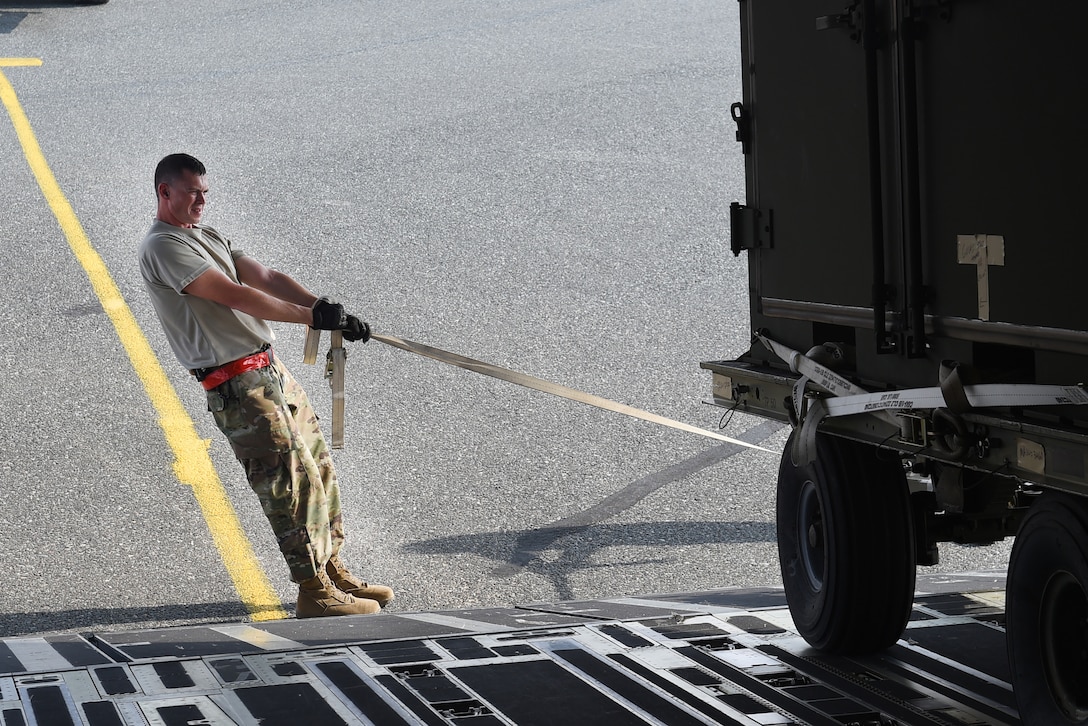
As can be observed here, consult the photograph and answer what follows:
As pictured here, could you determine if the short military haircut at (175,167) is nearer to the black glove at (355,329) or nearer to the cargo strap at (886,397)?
the black glove at (355,329)

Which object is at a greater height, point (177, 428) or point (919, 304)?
point (919, 304)

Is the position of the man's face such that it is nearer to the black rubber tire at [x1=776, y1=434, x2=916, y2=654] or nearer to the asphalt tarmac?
the asphalt tarmac

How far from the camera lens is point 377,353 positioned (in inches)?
389

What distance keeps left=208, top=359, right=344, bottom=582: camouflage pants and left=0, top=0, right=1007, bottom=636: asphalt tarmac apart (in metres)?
0.66

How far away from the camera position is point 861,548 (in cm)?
418

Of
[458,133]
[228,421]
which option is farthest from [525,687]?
[458,133]

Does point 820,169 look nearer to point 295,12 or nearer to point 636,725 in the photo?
point 636,725

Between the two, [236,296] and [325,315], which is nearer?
[236,296]

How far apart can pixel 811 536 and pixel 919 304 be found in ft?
4.11

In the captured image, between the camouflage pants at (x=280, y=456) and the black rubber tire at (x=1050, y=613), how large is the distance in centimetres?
316

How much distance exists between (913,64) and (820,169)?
0.63m

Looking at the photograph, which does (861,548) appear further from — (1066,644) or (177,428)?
(177,428)

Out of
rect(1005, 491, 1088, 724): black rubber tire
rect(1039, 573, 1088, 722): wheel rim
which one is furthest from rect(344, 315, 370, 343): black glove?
rect(1039, 573, 1088, 722): wheel rim

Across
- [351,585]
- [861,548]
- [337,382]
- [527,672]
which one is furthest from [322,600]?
[861,548]
